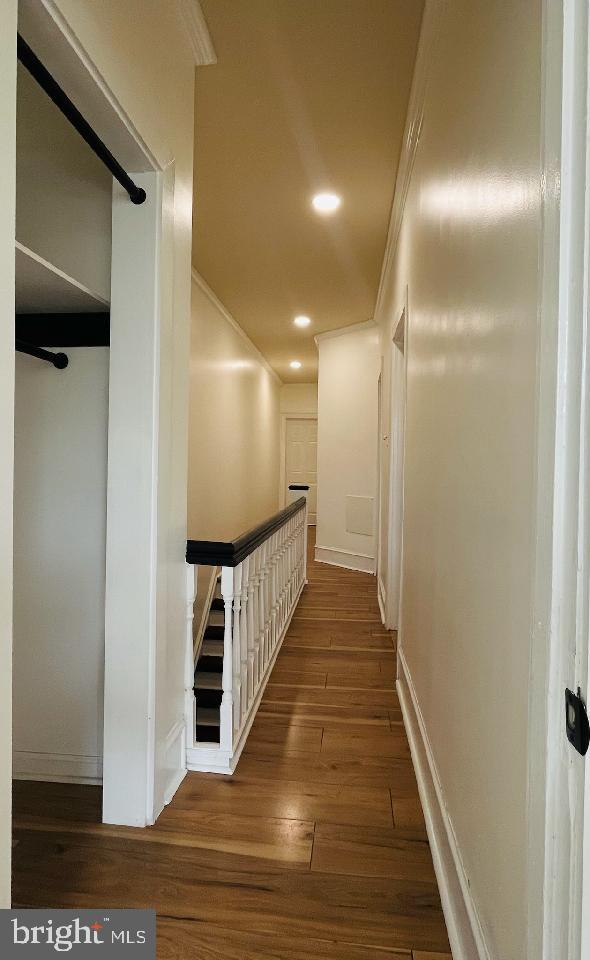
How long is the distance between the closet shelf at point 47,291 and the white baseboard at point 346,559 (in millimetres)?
4467

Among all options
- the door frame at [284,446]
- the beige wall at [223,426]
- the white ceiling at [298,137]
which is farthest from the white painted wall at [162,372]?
the door frame at [284,446]

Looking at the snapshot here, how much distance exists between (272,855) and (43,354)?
1.68 metres

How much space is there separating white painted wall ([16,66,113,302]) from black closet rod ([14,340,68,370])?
26cm

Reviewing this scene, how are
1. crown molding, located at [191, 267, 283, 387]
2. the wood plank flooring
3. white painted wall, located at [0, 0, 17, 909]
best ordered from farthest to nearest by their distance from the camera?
crown molding, located at [191, 267, 283, 387]
the wood plank flooring
white painted wall, located at [0, 0, 17, 909]

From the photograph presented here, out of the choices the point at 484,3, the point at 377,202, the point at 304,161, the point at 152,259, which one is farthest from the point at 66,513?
the point at 377,202

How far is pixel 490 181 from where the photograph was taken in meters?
1.12

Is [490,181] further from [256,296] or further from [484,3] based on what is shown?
[256,296]

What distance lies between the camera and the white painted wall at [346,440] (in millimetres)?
5895

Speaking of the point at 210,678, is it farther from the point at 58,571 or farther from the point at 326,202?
the point at 326,202

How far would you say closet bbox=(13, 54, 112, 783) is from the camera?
1.88 metres

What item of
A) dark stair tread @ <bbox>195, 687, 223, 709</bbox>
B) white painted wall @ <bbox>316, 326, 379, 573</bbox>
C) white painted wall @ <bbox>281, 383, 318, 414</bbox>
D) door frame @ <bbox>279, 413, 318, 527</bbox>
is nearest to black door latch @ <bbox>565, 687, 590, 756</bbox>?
dark stair tread @ <bbox>195, 687, 223, 709</bbox>

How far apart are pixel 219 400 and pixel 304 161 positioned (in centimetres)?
259

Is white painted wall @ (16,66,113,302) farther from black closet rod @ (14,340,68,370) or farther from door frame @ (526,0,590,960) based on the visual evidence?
door frame @ (526,0,590,960)

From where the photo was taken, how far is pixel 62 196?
187 centimetres
